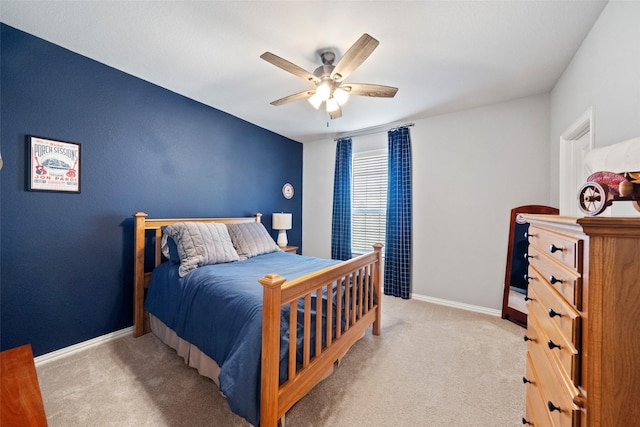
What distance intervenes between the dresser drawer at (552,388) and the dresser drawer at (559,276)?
8.2 inches

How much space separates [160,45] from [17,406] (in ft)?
7.60

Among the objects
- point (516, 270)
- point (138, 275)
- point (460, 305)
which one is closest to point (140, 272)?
point (138, 275)

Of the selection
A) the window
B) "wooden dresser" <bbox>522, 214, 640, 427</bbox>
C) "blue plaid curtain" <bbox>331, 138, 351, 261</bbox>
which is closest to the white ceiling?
the window

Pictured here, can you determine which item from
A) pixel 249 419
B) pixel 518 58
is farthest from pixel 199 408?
pixel 518 58

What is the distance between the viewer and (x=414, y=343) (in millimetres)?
2260

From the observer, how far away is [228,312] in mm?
1512

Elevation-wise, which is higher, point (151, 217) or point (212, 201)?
point (212, 201)

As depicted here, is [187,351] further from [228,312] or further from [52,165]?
[52,165]

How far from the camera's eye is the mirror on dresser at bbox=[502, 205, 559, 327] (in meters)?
2.63

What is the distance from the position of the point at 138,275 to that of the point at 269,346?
6.16 feet

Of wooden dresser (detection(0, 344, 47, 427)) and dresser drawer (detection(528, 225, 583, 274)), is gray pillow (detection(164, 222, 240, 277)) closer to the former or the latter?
wooden dresser (detection(0, 344, 47, 427))

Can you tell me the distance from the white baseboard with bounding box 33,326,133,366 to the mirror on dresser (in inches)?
158

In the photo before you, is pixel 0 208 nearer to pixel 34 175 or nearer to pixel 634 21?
pixel 34 175

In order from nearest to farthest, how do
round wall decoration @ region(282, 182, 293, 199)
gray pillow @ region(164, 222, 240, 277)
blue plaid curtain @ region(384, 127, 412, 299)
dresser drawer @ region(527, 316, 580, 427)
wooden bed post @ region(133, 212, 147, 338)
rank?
dresser drawer @ region(527, 316, 580, 427) < gray pillow @ region(164, 222, 240, 277) < wooden bed post @ region(133, 212, 147, 338) < blue plaid curtain @ region(384, 127, 412, 299) < round wall decoration @ region(282, 182, 293, 199)
